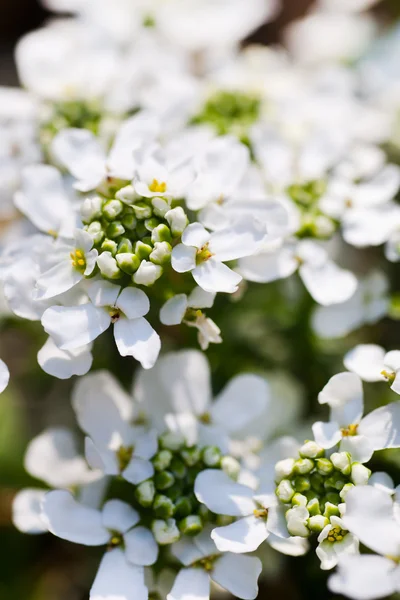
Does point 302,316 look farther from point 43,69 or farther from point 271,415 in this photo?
point 43,69

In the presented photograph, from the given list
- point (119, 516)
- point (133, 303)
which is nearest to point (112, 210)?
point (133, 303)

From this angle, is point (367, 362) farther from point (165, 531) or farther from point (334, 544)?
point (165, 531)

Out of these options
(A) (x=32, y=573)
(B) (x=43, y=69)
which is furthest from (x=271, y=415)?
(B) (x=43, y=69)

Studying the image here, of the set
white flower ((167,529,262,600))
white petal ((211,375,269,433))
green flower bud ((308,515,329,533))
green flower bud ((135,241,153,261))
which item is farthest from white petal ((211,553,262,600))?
green flower bud ((135,241,153,261))

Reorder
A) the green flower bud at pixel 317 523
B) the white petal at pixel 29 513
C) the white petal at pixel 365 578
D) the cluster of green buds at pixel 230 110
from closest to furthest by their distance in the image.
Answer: the white petal at pixel 365 578, the green flower bud at pixel 317 523, the white petal at pixel 29 513, the cluster of green buds at pixel 230 110

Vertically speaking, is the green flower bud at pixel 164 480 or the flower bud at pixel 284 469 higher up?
the flower bud at pixel 284 469

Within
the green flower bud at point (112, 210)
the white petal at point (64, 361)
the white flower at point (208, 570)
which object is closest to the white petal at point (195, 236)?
the green flower bud at point (112, 210)

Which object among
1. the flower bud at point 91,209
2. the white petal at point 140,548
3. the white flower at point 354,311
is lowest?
the white petal at point 140,548

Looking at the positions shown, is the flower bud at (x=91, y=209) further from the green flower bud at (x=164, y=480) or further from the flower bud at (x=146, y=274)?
the green flower bud at (x=164, y=480)
